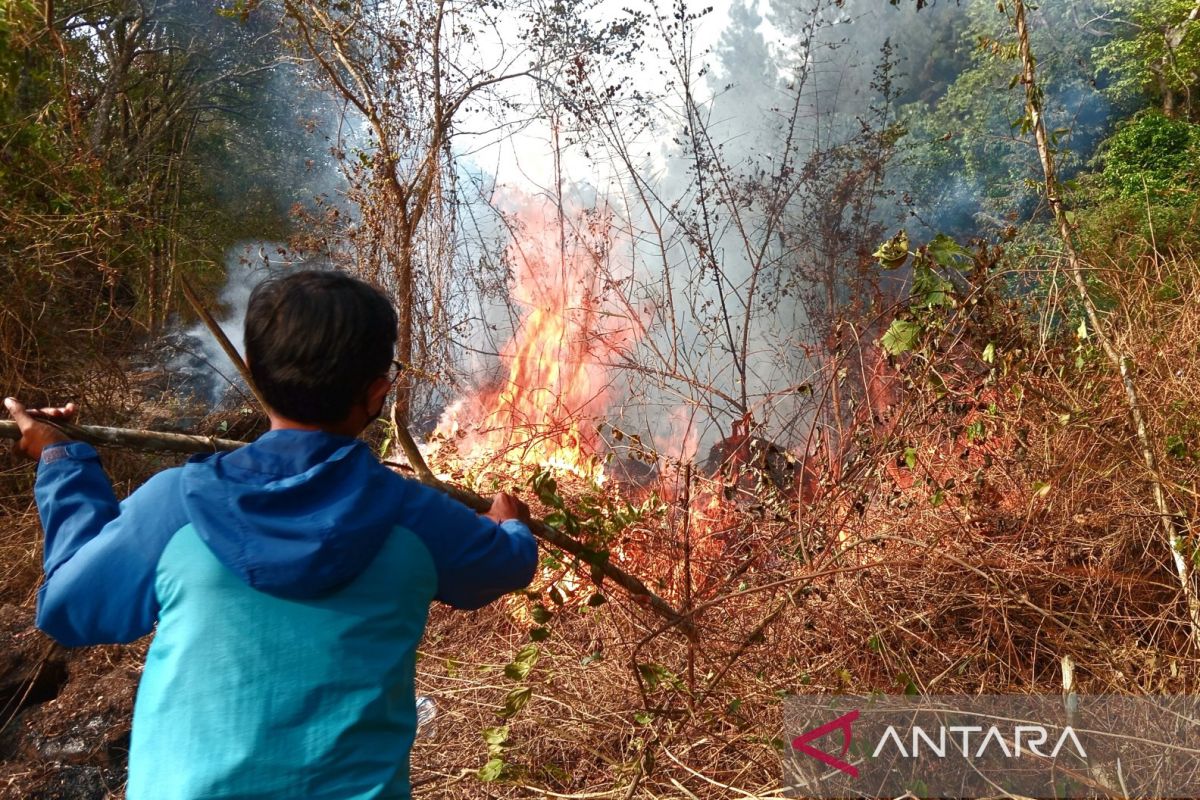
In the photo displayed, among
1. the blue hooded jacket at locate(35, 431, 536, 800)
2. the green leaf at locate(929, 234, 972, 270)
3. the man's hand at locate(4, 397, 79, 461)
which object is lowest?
the blue hooded jacket at locate(35, 431, 536, 800)

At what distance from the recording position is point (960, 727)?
310 cm

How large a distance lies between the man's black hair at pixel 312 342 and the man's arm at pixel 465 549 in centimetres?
22

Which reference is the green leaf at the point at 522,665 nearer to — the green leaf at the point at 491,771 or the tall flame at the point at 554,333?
the green leaf at the point at 491,771

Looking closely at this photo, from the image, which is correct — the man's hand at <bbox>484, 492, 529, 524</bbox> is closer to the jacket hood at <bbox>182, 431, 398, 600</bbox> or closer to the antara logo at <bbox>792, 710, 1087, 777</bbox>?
the jacket hood at <bbox>182, 431, 398, 600</bbox>

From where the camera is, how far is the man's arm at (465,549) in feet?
5.08

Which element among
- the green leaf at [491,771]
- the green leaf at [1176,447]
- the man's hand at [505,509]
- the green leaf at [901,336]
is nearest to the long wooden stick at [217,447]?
the man's hand at [505,509]

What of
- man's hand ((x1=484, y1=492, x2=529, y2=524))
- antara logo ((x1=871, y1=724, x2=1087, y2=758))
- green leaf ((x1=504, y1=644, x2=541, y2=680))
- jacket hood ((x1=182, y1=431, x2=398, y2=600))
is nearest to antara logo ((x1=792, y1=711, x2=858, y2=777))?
antara logo ((x1=871, y1=724, x2=1087, y2=758))

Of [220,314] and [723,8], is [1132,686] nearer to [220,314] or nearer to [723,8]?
[723,8]

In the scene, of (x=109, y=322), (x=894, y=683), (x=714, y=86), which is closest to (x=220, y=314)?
(x=109, y=322)

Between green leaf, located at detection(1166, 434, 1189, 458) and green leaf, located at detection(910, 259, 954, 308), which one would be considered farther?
green leaf, located at detection(1166, 434, 1189, 458)

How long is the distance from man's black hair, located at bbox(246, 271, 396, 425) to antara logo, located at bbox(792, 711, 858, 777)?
2337 mm

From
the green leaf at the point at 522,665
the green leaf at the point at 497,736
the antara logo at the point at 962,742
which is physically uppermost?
the green leaf at the point at 522,665

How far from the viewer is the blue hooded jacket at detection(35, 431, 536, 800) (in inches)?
55.6

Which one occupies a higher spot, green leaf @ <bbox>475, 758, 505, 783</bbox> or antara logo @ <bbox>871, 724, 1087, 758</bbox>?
green leaf @ <bbox>475, 758, 505, 783</bbox>
